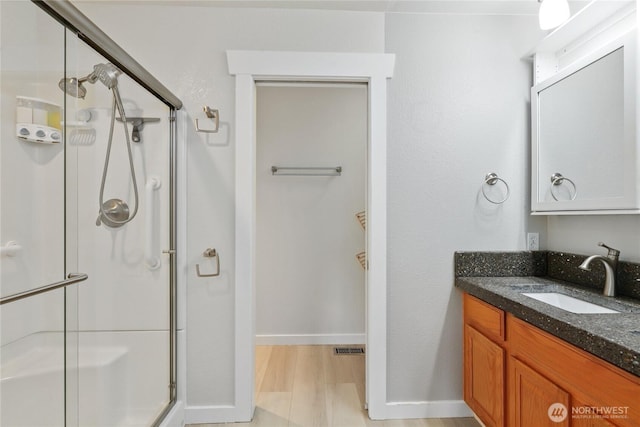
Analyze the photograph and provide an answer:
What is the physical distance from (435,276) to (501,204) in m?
0.59

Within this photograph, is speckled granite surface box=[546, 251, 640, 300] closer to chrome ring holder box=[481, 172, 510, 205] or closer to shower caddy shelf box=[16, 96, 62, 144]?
chrome ring holder box=[481, 172, 510, 205]

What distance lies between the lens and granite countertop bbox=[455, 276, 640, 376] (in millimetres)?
970

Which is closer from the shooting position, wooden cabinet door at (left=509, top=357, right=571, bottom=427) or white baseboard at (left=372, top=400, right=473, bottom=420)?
wooden cabinet door at (left=509, top=357, right=571, bottom=427)

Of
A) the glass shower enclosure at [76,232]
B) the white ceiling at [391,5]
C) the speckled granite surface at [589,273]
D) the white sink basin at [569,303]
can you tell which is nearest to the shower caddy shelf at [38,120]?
the glass shower enclosure at [76,232]

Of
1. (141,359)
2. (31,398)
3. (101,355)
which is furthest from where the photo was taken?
(141,359)

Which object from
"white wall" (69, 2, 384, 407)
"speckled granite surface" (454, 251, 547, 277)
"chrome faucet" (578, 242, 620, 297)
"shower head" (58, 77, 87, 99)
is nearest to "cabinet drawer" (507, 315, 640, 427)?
"chrome faucet" (578, 242, 620, 297)

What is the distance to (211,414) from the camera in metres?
2.02

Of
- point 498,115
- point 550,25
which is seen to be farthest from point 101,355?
point 550,25

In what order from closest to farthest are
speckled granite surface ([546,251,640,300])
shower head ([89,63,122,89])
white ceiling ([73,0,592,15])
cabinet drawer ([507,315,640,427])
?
cabinet drawer ([507,315,640,427]) < shower head ([89,63,122,89]) < speckled granite surface ([546,251,640,300]) < white ceiling ([73,0,592,15])

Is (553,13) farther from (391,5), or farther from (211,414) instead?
(211,414)

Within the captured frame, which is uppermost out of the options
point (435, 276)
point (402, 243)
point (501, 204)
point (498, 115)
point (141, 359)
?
point (498, 115)

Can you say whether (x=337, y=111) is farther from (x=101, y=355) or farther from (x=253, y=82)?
(x=101, y=355)

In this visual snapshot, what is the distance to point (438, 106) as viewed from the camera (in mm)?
2092

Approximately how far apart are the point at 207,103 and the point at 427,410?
7.37 ft
